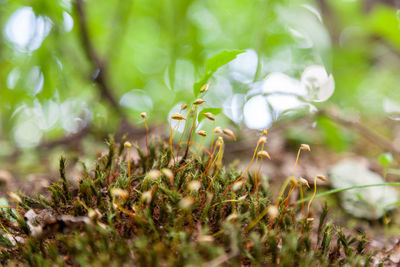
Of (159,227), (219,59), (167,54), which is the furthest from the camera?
(167,54)

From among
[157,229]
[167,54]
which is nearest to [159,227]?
[157,229]

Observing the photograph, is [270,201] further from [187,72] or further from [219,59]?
[187,72]

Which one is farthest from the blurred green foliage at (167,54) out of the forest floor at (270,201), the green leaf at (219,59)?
the forest floor at (270,201)

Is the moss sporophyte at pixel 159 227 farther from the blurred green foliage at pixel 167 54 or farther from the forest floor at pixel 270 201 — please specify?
the blurred green foliage at pixel 167 54

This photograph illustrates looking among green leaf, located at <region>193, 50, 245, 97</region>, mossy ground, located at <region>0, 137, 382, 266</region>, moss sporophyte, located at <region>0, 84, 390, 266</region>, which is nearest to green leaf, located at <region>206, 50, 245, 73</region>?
green leaf, located at <region>193, 50, 245, 97</region>

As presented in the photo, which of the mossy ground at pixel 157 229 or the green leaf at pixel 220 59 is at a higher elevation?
the green leaf at pixel 220 59
